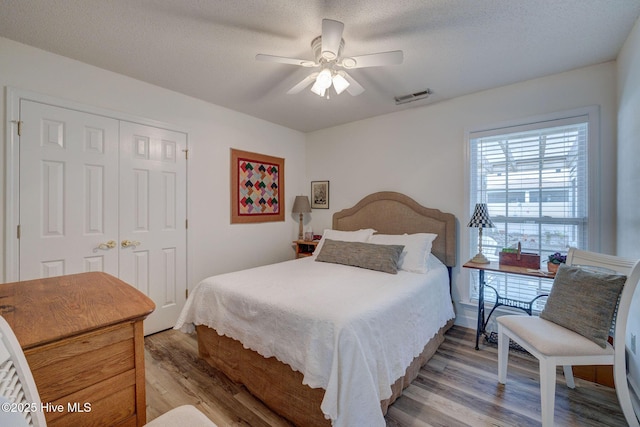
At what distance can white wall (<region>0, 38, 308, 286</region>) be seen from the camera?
2.19 meters

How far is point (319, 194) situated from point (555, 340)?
331 cm

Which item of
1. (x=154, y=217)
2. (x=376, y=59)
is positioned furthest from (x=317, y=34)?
(x=154, y=217)

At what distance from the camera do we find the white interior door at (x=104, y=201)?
2.18 meters

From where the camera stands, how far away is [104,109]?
251cm

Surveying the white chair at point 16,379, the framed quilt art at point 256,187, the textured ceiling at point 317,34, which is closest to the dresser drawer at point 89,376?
the white chair at point 16,379

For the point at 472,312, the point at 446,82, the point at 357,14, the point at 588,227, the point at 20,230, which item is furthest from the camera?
the point at 472,312

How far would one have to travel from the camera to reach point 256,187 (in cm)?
387

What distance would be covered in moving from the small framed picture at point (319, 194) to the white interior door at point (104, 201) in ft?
6.62

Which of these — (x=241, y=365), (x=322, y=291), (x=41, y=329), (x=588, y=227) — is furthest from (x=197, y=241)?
(x=588, y=227)

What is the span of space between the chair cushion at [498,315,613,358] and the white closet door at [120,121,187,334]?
323 cm

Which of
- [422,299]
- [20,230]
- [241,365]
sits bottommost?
[241,365]

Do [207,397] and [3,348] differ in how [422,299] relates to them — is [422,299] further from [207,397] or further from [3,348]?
[3,348]

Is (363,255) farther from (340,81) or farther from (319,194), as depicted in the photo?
(319,194)

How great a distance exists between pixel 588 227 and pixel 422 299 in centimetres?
168
